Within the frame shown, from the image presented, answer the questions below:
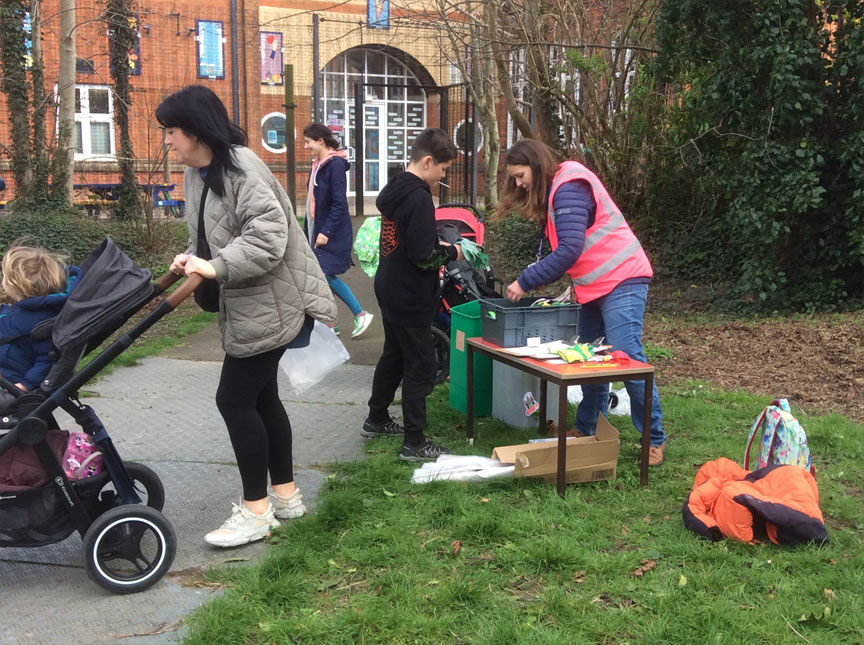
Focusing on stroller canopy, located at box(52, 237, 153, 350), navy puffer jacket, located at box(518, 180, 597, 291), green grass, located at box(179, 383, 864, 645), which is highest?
navy puffer jacket, located at box(518, 180, 597, 291)

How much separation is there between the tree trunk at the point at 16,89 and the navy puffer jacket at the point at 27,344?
28.8 feet

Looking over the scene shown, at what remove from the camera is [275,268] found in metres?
3.44

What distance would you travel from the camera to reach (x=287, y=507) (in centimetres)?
392

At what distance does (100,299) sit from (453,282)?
3281 millimetres

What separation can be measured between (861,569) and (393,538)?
1.96 meters

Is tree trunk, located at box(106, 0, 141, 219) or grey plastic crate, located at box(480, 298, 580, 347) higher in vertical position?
tree trunk, located at box(106, 0, 141, 219)

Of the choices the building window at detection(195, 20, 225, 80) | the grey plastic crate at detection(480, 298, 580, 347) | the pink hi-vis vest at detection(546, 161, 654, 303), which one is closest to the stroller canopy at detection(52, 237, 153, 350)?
the grey plastic crate at detection(480, 298, 580, 347)

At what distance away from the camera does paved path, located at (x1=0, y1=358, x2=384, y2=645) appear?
306 cm

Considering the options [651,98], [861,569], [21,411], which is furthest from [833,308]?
[21,411]

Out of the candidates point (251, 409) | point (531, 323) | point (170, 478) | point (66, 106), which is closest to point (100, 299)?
point (251, 409)

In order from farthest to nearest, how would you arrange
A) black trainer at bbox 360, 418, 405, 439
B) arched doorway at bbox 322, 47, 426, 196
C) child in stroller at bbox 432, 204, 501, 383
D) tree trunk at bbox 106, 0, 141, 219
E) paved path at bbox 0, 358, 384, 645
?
1. arched doorway at bbox 322, 47, 426, 196
2. tree trunk at bbox 106, 0, 141, 219
3. child in stroller at bbox 432, 204, 501, 383
4. black trainer at bbox 360, 418, 405, 439
5. paved path at bbox 0, 358, 384, 645

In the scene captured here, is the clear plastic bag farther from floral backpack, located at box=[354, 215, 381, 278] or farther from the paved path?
floral backpack, located at box=[354, 215, 381, 278]

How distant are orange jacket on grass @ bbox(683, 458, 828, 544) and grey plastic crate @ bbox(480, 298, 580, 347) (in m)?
1.22

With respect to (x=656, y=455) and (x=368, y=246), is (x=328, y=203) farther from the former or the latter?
(x=656, y=455)
